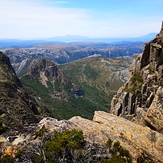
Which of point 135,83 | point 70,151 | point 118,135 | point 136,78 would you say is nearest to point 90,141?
point 70,151

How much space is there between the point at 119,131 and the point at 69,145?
11.7 meters

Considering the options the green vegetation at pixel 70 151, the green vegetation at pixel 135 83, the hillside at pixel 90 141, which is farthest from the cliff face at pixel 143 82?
the green vegetation at pixel 70 151

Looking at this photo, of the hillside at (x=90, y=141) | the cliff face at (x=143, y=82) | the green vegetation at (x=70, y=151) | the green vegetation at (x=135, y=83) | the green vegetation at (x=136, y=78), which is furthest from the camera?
the green vegetation at (x=136, y=78)

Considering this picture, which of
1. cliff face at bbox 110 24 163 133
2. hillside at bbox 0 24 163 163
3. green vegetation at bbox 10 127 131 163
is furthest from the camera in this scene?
cliff face at bbox 110 24 163 133

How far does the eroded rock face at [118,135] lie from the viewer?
3347 cm

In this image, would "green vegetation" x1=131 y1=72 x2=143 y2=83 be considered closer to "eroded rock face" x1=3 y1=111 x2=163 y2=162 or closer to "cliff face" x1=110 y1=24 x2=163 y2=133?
"cliff face" x1=110 y1=24 x2=163 y2=133

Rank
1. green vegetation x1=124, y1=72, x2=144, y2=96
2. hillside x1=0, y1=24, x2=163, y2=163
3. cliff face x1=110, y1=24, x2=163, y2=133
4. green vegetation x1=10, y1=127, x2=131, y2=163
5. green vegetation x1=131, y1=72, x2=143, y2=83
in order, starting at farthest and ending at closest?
green vegetation x1=131, y1=72, x2=143, y2=83 → green vegetation x1=124, y1=72, x2=144, y2=96 → cliff face x1=110, y1=24, x2=163, y2=133 → hillside x1=0, y1=24, x2=163, y2=163 → green vegetation x1=10, y1=127, x2=131, y2=163

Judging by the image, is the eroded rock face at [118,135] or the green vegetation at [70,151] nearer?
the green vegetation at [70,151]

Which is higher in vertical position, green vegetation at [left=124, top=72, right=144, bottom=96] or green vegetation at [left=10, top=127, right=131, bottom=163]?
green vegetation at [left=10, top=127, right=131, bottom=163]

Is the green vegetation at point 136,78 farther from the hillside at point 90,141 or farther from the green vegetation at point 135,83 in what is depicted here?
the hillside at point 90,141

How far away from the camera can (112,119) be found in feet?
140

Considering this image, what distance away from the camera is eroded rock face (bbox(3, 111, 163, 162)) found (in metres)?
33.5

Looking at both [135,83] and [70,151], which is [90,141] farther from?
[135,83]

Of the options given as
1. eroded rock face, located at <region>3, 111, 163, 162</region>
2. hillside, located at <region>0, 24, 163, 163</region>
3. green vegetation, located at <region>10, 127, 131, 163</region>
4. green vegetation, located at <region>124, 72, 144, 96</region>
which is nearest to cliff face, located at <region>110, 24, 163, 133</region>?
green vegetation, located at <region>124, 72, 144, 96</region>
